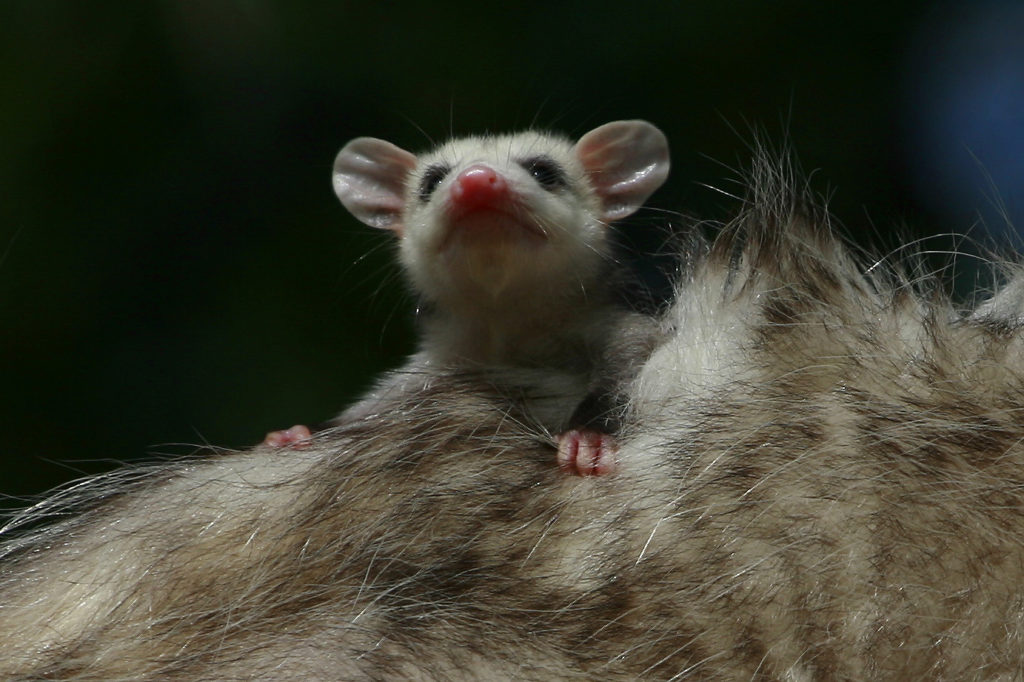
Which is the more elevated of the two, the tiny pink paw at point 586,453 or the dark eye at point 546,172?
the dark eye at point 546,172

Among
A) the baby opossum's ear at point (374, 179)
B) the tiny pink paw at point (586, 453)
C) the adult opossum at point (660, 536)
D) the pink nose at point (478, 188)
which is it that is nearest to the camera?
the adult opossum at point (660, 536)

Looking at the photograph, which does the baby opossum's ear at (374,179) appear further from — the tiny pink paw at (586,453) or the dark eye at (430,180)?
the tiny pink paw at (586,453)

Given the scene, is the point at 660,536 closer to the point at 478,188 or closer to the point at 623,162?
the point at 478,188

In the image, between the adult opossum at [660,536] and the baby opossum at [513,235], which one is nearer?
the adult opossum at [660,536]

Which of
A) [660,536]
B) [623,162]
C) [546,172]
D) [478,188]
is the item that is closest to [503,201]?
[478,188]

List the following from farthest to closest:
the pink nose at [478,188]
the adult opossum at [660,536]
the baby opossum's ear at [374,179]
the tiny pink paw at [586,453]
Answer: the baby opossum's ear at [374,179] → the pink nose at [478,188] → the tiny pink paw at [586,453] → the adult opossum at [660,536]

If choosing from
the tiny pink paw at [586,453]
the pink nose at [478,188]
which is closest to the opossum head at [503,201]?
the pink nose at [478,188]

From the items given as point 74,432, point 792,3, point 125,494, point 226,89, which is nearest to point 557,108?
point 792,3
